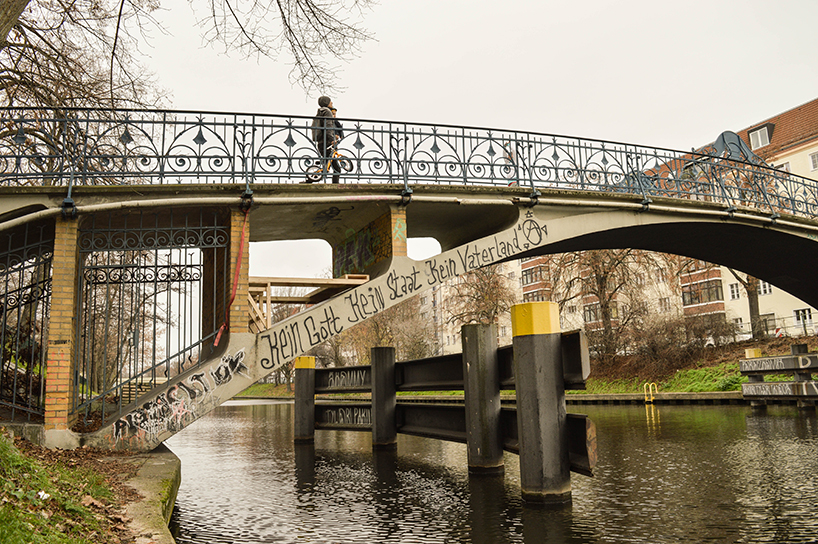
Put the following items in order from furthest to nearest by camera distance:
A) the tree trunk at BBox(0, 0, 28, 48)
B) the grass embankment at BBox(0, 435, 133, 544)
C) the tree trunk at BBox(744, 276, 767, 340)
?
the tree trunk at BBox(744, 276, 767, 340) < the tree trunk at BBox(0, 0, 28, 48) < the grass embankment at BBox(0, 435, 133, 544)

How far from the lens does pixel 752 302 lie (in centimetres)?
3141

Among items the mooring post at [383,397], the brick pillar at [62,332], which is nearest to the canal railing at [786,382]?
the mooring post at [383,397]

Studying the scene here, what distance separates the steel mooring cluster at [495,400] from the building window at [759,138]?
43388 mm

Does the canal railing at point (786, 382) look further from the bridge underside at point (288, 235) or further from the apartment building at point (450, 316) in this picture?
the apartment building at point (450, 316)

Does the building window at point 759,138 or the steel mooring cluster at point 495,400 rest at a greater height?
the building window at point 759,138

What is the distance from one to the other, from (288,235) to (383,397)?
367 cm

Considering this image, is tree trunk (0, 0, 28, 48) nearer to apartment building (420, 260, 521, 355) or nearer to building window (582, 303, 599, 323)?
building window (582, 303, 599, 323)

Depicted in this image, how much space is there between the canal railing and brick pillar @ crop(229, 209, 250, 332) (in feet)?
52.5

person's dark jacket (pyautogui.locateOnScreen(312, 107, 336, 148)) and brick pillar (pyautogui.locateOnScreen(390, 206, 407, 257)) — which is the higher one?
person's dark jacket (pyautogui.locateOnScreen(312, 107, 336, 148))

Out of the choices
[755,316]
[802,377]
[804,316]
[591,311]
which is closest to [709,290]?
[591,311]

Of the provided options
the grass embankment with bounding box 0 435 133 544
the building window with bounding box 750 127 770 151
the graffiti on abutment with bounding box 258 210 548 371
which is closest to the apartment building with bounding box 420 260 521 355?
the building window with bounding box 750 127 770 151

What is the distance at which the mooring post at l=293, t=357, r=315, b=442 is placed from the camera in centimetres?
1353

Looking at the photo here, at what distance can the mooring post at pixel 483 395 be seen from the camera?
335 inches

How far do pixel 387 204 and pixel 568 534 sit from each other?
21.0 feet
